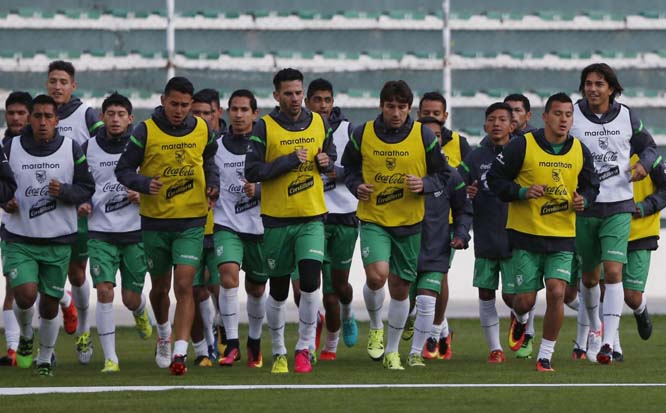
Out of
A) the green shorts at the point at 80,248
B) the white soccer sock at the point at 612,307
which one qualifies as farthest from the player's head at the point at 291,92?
the white soccer sock at the point at 612,307

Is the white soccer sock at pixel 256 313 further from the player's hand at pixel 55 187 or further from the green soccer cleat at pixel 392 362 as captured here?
the player's hand at pixel 55 187

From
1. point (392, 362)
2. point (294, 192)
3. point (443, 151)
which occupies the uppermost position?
point (443, 151)

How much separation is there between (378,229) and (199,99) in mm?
2508

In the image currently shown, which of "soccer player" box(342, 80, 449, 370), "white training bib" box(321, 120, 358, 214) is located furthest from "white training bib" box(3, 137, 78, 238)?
"white training bib" box(321, 120, 358, 214)

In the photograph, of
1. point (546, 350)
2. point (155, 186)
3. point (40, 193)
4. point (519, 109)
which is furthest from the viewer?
point (519, 109)

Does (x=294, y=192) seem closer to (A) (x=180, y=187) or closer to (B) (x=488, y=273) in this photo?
(A) (x=180, y=187)

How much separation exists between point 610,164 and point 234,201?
3.00 m

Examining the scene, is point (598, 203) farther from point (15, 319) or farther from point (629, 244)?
point (15, 319)

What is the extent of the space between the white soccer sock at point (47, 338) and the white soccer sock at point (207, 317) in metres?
1.55

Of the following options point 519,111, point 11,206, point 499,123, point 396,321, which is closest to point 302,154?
point 396,321

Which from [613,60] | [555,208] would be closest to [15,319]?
[555,208]

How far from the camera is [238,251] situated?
14969 mm

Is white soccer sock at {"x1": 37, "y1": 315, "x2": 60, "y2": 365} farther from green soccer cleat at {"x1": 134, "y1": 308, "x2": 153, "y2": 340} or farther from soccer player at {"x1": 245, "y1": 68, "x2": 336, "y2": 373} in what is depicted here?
green soccer cleat at {"x1": 134, "y1": 308, "x2": 153, "y2": 340}

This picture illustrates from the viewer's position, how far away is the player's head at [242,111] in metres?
15.2
